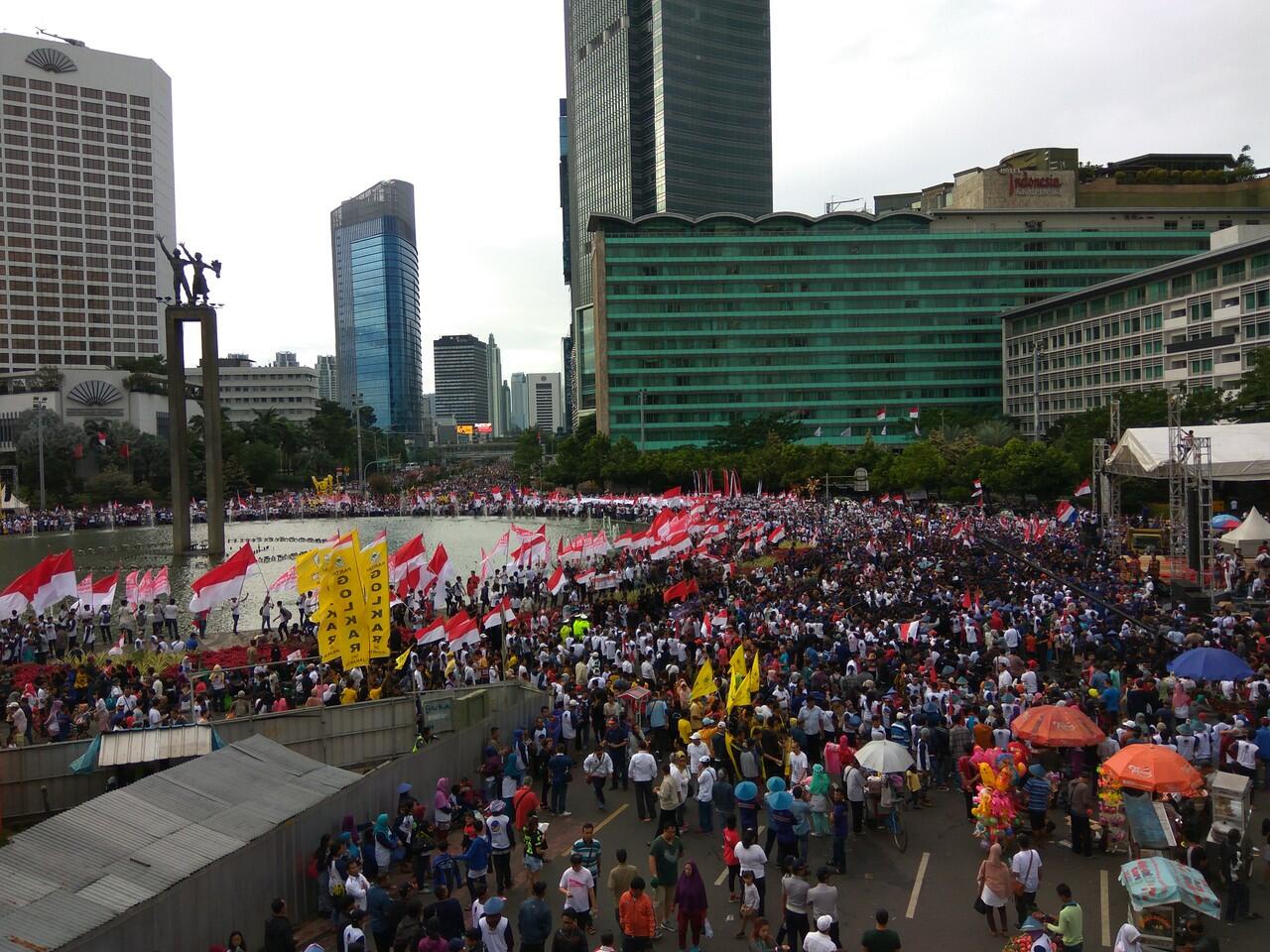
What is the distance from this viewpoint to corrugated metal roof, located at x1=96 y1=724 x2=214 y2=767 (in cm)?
1302

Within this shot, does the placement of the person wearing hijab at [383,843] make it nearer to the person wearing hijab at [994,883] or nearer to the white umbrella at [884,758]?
the white umbrella at [884,758]

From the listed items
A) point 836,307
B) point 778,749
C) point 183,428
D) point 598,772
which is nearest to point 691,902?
point 778,749

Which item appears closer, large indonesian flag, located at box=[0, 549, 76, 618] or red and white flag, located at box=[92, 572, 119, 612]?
large indonesian flag, located at box=[0, 549, 76, 618]

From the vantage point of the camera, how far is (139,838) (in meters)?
9.60

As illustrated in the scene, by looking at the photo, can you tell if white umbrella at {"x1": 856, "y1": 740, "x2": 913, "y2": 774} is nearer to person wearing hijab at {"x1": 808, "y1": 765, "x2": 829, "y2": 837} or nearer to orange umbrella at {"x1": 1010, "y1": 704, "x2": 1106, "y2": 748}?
person wearing hijab at {"x1": 808, "y1": 765, "x2": 829, "y2": 837}

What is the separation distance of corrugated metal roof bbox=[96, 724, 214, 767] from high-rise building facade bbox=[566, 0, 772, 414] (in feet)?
429

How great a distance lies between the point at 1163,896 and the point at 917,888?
130 inches

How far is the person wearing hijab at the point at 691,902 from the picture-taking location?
366 inches

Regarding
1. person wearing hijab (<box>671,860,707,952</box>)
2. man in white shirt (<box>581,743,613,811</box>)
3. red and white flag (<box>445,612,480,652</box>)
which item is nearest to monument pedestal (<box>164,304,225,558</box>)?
red and white flag (<box>445,612,480,652</box>)

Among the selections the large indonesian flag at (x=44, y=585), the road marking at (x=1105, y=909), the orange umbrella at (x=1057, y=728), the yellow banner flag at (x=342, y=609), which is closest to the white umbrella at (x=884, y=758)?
the orange umbrella at (x=1057, y=728)

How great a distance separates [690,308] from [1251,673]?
103m

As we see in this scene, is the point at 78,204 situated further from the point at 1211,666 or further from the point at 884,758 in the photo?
the point at 1211,666

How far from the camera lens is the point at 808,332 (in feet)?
381

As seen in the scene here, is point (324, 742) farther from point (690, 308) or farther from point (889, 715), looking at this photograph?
point (690, 308)
